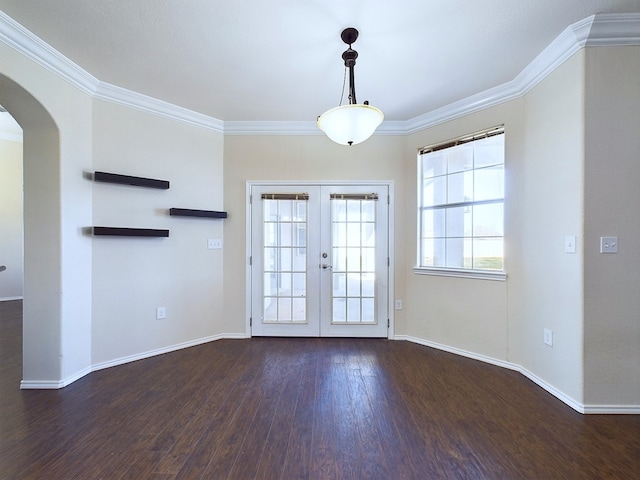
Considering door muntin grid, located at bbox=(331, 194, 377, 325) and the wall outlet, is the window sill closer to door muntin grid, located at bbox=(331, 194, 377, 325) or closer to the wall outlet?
door muntin grid, located at bbox=(331, 194, 377, 325)

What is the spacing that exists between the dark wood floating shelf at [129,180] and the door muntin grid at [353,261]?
194 centimetres

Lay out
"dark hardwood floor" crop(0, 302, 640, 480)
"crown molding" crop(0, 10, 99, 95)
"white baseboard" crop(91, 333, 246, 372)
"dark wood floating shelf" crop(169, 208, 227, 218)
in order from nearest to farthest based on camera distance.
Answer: "dark hardwood floor" crop(0, 302, 640, 480)
"crown molding" crop(0, 10, 99, 95)
"white baseboard" crop(91, 333, 246, 372)
"dark wood floating shelf" crop(169, 208, 227, 218)

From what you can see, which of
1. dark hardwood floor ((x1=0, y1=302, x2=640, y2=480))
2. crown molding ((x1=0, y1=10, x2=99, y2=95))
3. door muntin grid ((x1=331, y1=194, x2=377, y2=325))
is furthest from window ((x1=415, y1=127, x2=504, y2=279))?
crown molding ((x1=0, y1=10, x2=99, y2=95))

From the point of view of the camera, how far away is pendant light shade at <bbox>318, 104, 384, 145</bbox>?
5.92 ft

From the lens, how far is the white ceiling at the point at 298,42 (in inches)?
71.3

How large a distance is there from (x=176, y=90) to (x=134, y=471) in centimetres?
306

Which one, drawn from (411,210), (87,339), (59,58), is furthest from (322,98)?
(87,339)

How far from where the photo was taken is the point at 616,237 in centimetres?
199

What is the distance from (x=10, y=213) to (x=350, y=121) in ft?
22.3

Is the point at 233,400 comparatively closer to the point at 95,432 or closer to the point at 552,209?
the point at 95,432

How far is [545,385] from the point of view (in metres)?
2.34

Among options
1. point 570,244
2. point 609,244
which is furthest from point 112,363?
point 609,244

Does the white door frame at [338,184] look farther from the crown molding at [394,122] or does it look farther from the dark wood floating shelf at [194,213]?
the crown molding at [394,122]

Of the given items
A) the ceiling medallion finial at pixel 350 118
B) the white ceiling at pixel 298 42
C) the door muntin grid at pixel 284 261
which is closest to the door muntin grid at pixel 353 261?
the door muntin grid at pixel 284 261
